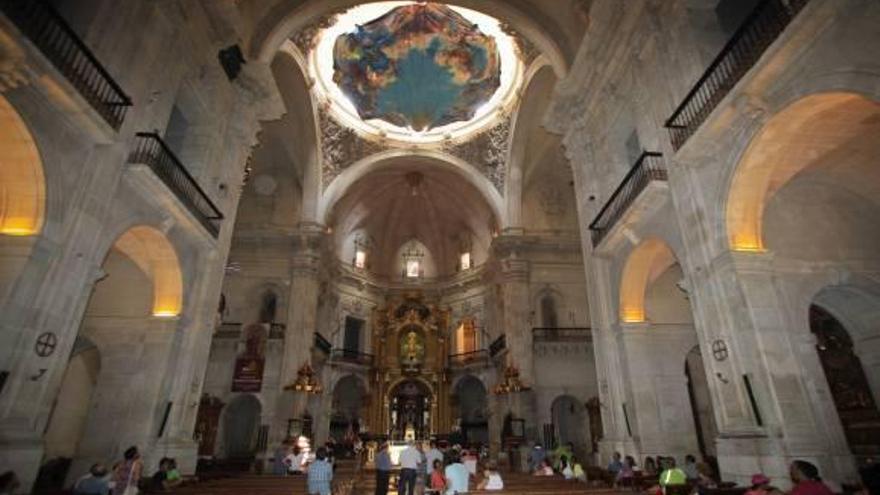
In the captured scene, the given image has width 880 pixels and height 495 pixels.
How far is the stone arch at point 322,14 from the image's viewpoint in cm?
1359

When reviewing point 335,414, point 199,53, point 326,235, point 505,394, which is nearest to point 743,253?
point 199,53

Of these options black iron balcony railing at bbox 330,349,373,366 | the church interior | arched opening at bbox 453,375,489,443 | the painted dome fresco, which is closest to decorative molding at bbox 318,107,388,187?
the church interior

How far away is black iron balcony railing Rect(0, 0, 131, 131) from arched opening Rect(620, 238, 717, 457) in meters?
10.7

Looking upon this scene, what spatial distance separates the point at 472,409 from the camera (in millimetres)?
25891

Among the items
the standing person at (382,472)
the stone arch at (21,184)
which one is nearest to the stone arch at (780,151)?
the standing person at (382,472)

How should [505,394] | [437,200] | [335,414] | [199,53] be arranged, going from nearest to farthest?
[199,53] < [505,394] < [335,414] < [437,200]

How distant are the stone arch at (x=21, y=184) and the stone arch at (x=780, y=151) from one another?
34.7ft

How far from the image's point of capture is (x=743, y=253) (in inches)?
301

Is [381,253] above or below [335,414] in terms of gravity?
above

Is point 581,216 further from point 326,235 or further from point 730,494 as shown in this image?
point 326,235

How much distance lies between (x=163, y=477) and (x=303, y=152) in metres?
16.7

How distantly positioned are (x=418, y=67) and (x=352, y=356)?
1502cm

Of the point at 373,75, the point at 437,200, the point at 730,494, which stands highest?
the point at 373,75

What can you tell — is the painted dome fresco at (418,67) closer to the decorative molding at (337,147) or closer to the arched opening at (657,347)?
the decorative molding at (337,147)
